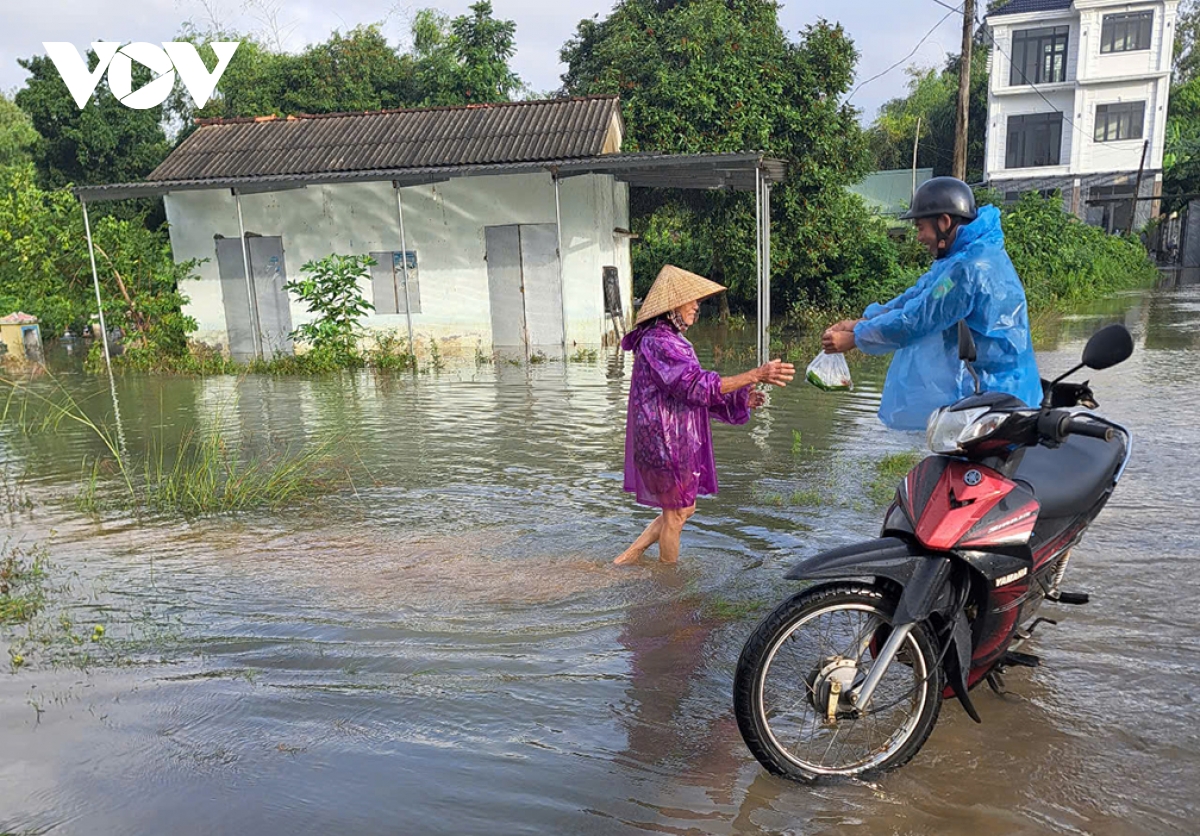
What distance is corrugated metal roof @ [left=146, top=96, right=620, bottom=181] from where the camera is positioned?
52.2 ft

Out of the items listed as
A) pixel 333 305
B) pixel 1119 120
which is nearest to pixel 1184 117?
pixel 1119 120

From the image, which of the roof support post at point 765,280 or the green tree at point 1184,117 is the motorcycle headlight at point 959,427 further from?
the green tree at point 1184,117

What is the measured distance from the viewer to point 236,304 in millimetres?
16812

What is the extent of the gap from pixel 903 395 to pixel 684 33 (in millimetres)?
18290

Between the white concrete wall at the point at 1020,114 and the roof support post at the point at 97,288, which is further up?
the white concrete wall at the point at 1020,114

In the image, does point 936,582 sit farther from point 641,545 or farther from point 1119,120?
point 1119,120

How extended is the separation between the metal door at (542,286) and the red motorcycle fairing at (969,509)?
13.2m

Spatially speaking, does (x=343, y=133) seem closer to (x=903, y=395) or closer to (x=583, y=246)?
(x=583, y=246)

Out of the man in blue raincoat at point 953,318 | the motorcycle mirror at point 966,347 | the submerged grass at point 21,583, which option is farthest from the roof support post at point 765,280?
the motorcycle mirror at point 966,347

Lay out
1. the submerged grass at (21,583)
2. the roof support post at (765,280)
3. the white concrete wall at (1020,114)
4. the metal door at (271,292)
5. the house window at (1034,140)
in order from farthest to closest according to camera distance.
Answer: the house window at (1034,140) < the white concrete wall at (1020,114) < the metal door at (271,292) < the roof support post at (765,280) < the submerged grass at (21,583)

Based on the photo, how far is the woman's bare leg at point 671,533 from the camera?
4.64 meters

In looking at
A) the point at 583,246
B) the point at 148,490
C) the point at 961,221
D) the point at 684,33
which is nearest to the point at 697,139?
the point at 684,33

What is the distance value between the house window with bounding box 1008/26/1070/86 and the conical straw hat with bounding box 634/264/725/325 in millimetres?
35445

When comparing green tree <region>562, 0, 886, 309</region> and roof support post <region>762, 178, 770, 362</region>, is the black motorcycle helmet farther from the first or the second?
green tree <region>562, 0, 886, 309</region>
